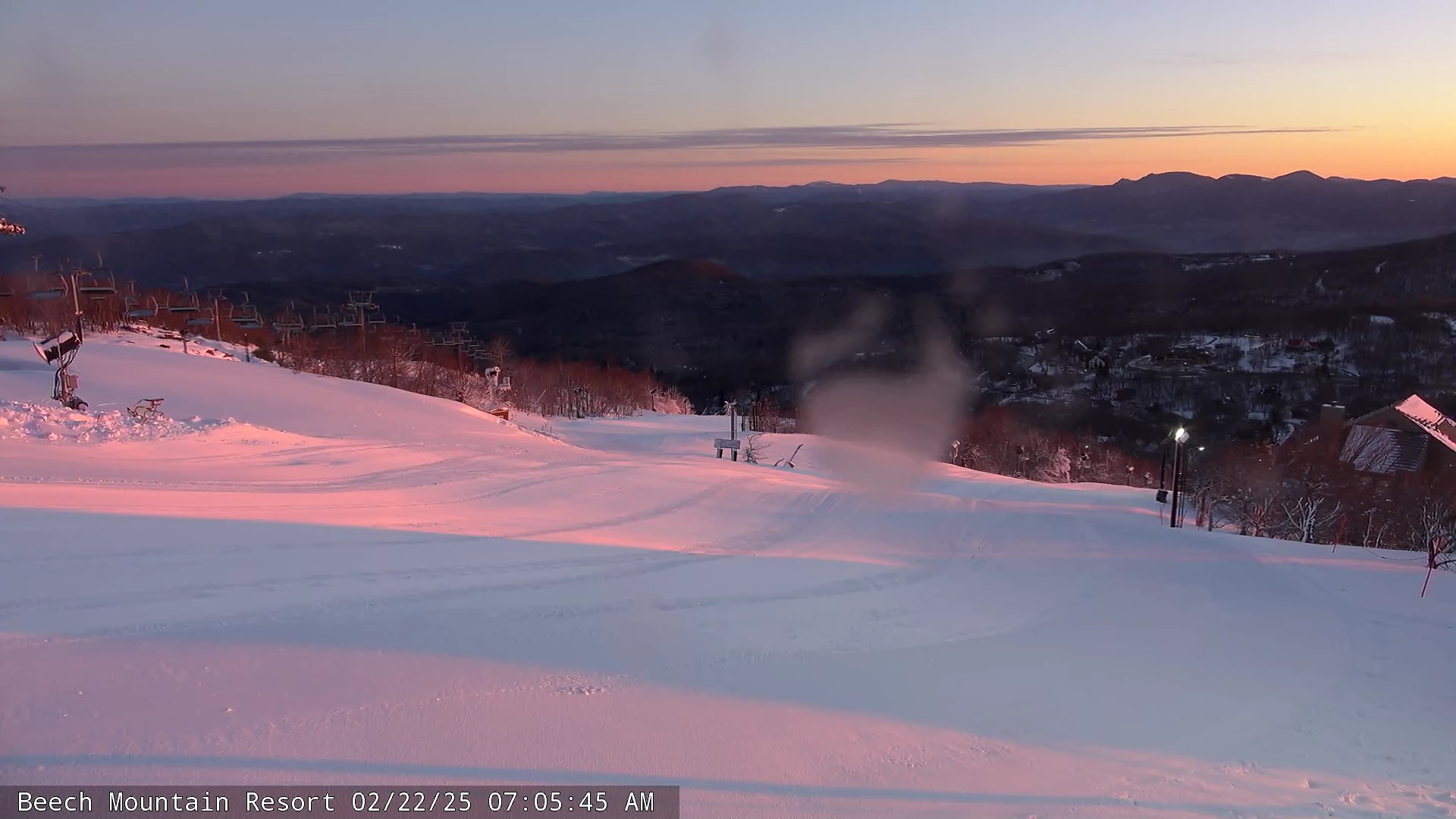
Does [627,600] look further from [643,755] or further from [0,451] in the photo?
[0,451]

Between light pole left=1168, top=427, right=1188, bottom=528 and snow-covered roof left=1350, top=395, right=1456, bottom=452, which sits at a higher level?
light pole left=1168, top=427, right=1188, bottom=528

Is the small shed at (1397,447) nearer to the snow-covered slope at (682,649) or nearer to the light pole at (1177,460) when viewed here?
the light pole at (1177,460)

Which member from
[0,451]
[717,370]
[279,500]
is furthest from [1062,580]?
[717,370]

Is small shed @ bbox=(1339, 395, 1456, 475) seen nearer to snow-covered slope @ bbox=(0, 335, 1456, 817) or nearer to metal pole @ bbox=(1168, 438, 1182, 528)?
metal pole @ bbox=(1168, 438, 1182, 528)

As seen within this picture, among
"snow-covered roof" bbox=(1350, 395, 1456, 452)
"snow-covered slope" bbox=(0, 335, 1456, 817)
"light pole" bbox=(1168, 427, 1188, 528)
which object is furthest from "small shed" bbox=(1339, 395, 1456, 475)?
"snow-covered slope" bbox=(0, 335, 1456, 817)

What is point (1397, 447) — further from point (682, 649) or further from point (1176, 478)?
point (682, 649)

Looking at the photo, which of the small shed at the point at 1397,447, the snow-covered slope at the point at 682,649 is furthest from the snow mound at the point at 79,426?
the small shed at the point at 1397,447
